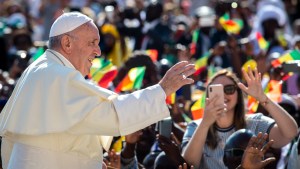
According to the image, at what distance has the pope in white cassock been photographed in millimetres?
5926

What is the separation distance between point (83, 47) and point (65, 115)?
0.53 meters

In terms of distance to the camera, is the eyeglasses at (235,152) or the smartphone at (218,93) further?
the smartphone at (218,93)

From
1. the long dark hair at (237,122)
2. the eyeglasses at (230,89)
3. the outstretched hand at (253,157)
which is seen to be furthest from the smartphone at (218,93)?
the outstretched hand at (253,157)

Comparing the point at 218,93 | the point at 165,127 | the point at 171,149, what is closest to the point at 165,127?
the point at 165,127

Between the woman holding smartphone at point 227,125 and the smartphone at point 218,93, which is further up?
the smartphone at point 218,93

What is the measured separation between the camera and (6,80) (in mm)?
11883

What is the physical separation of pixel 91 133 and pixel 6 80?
20.0ft

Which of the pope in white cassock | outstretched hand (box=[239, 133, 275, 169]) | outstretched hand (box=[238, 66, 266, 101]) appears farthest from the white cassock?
outstretched hand (box=[238, 66, 266, 101])

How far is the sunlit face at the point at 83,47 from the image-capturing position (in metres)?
6.24

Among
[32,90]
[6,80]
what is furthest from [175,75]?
[6,80]

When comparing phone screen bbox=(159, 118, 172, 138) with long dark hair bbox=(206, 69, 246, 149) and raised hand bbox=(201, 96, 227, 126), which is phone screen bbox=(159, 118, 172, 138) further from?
raised hand bbox=(201, 96, 227, 126)

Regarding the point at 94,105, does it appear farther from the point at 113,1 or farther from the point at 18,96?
the point at 113,1

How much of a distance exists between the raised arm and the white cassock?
1.94 m

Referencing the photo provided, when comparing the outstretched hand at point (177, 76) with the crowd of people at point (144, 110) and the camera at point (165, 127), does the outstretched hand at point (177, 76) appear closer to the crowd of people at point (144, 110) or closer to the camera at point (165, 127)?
the crowd of people at point (144, 110)
